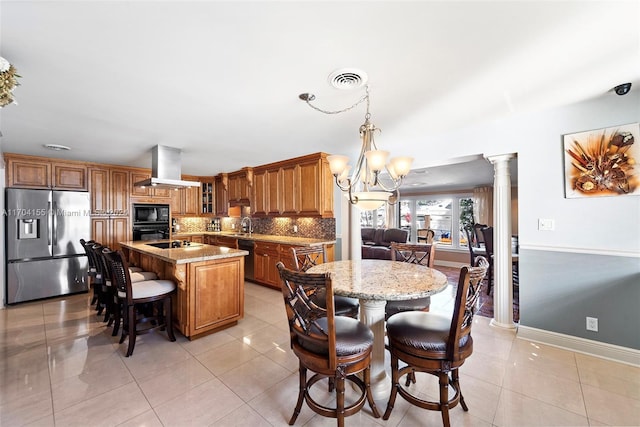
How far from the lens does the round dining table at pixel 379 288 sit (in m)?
1.52

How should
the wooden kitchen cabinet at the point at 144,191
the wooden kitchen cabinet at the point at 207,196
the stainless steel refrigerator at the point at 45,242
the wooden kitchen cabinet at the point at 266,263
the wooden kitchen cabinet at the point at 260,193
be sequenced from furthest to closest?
the wooden kitchen cabinet at the point at 207,196
the wooden kitchen cabinet at the point at 144,191
the wooden kitchen cabinet at the point at 260,193
the wooden kitchen cabinet at the point at 266,263
the stainless steel refrigerator at the point at 45,242

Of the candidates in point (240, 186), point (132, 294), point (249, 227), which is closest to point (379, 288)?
point (132, 294)

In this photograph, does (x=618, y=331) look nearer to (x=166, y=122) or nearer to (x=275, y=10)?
(x=275, y=10)

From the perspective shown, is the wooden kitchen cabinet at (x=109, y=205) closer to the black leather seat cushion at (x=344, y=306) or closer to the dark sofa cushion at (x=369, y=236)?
the black leather seat cushion at (x=344, y=306)

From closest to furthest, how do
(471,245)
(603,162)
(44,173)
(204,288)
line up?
1. (603,162)
2. (204,288)
3. (44,173)
4. (471,245)

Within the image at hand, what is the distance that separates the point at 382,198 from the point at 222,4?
1497mm

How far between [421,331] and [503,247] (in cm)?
206

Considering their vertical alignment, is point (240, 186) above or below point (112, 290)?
above

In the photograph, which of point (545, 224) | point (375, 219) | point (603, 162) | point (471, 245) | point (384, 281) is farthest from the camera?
point (375, 219)

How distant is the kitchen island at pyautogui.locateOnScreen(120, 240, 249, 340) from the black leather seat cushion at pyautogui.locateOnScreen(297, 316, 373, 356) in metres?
1.63

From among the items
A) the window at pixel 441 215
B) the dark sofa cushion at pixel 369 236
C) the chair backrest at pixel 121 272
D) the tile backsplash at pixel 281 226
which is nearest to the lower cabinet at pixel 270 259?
the tile backsplash at pixel 281 226

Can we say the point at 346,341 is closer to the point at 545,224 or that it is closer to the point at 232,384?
the point at 232,384

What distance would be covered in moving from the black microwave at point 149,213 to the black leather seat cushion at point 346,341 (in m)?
5.07

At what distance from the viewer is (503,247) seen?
2975mm
